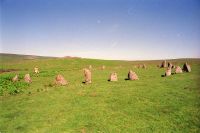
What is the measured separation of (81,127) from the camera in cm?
1596

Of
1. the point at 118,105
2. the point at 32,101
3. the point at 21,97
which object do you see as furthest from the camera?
the point at 21,97

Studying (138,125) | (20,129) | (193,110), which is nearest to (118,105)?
(138,125)

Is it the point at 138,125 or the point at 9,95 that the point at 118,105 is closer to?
the point at 138,125

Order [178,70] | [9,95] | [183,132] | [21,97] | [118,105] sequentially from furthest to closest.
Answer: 1. [178,70]
2. [9,95]
3. [21,97]
4. [118,105]
5. [183,132]

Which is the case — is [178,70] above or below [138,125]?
above

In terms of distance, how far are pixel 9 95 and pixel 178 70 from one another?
82.5 ft

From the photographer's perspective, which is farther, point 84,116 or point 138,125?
point 84,116

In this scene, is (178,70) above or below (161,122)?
above

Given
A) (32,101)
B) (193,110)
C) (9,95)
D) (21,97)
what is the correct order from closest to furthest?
1. (193,110)
2. (32,101)
3. (21,97)
4. (9,95)

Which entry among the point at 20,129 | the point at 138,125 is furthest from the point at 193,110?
the point at 20,129

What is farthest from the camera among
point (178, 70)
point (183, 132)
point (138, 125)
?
point (178, 70)

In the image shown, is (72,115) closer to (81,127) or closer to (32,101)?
(81,127)

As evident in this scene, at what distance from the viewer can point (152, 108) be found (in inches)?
726

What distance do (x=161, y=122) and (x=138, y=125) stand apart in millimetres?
1547
